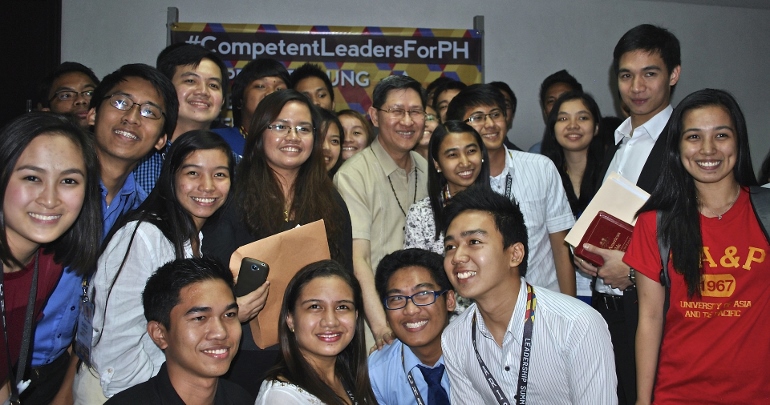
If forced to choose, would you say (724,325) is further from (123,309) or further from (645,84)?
(123,309)

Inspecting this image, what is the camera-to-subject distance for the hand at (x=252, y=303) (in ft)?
8.96

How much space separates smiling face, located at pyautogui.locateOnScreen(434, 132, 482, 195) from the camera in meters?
3.59

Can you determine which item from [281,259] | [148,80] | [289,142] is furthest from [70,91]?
[281,259]

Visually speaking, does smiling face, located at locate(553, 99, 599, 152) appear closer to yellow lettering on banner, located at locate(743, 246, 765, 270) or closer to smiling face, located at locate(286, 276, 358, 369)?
yellow lettering on banner, located at locate(743, 246, 765, 270)

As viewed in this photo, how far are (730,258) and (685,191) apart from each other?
12.1 inches

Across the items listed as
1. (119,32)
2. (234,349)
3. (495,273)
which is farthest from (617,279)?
(119,32)

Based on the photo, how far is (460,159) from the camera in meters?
3.59

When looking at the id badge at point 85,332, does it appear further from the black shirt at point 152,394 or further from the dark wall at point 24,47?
the dark wall at point 24,47

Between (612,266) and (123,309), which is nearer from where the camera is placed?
(123,309)

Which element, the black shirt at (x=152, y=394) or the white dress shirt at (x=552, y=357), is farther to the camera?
the white dress shirt at (x=552, y=357)

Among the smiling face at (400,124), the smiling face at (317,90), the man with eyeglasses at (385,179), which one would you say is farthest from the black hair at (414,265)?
the smiling face at (317,90)

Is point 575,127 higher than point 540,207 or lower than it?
higher

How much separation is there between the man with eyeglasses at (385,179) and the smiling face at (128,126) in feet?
3.39

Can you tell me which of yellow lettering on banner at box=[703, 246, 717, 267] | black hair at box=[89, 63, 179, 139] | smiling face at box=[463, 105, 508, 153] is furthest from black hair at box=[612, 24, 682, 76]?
black hair at box=[89, 63, 179, 139]
